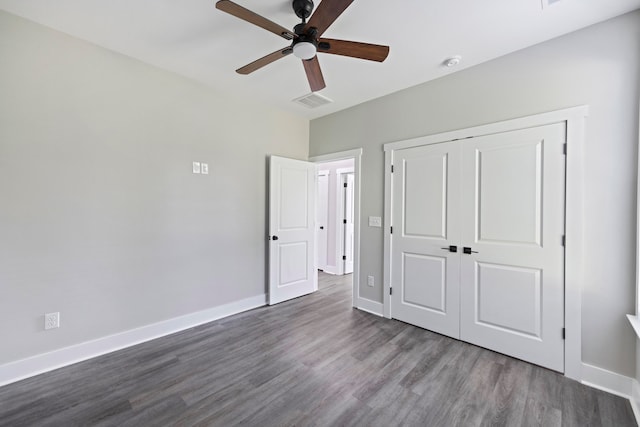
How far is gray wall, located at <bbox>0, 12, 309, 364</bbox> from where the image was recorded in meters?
2.05

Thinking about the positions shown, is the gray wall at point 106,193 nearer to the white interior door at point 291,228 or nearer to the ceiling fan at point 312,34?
the white interior door at point 291,228

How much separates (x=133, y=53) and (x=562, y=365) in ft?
15.1

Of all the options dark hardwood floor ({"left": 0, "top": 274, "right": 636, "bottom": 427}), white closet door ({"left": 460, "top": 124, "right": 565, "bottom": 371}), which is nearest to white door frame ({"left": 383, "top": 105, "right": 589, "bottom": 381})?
white closet door ({"left": 460, "top": 124, "right": 565, "bottom": 371})

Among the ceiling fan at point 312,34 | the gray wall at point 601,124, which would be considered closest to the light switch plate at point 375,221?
the gray wall at point 601,124

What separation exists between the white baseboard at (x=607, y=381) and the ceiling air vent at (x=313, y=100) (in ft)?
11.6

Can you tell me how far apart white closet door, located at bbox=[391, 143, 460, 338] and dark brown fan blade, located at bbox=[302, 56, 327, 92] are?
135 centimetres

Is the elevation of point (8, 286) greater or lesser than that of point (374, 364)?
greater

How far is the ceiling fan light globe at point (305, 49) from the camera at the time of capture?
176cm

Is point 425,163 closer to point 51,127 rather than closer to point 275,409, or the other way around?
point 275,409

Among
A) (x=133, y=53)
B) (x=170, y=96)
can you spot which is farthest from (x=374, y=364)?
(x=133, y=53)

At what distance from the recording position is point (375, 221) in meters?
3.37

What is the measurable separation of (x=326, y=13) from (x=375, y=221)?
7.58ft

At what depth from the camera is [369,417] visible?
1697mm

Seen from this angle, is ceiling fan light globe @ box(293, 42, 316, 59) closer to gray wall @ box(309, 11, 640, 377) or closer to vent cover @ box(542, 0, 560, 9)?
vent cover @ box(542, 0, 560, 9)
